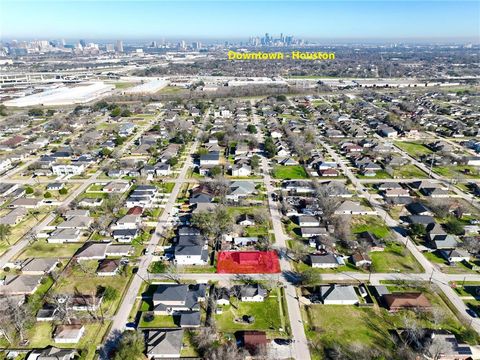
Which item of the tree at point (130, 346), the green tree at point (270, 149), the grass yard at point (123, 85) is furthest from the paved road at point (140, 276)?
the grass yard at point (123, 85)

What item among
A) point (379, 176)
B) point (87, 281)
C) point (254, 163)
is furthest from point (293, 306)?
point (379, 176)

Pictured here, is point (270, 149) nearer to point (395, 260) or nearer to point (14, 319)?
point (395, 260)

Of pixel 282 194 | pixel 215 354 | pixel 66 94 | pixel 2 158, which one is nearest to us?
pixel 215 354

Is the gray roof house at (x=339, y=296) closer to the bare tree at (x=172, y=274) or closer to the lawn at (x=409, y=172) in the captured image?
the bare tree at (x=172, y=274)

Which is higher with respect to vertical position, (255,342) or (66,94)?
(66,94)

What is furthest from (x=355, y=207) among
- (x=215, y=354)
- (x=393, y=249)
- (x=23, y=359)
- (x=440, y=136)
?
(x=440, y=136)

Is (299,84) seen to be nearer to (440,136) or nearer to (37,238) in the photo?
(440,136)

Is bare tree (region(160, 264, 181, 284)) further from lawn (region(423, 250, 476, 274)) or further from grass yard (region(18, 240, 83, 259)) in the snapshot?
lawn (region(423, 250, 476, 274))
